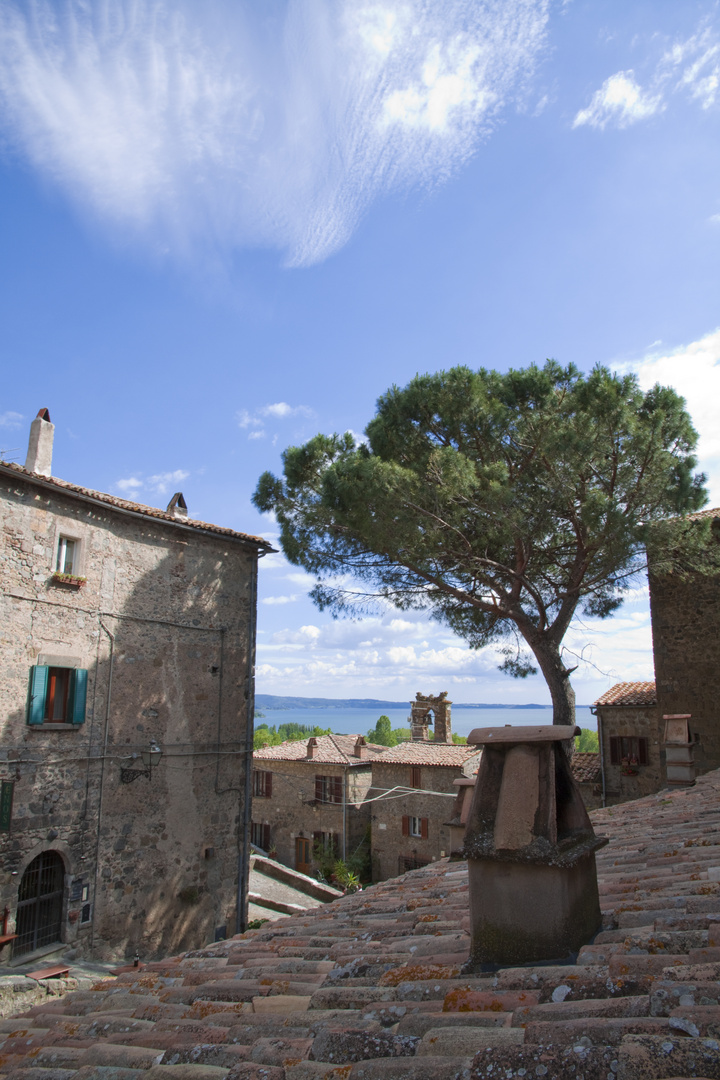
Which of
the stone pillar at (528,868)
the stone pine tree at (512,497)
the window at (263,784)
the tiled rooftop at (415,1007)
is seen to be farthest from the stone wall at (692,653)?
the window at (263,784)

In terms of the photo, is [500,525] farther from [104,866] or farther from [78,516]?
[104,866]

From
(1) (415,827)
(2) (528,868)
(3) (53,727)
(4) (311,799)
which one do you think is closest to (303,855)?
(4) (311,799)

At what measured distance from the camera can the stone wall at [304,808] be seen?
30031mm

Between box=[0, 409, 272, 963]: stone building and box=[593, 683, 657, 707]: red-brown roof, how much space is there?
523 inches

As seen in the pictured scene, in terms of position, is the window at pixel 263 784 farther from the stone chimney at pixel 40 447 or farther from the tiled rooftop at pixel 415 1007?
the tiled rooftop at pixel 415 1007

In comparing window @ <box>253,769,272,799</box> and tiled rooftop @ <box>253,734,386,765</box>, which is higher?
tiled rooftop @ <box>253,734,386,765</box>

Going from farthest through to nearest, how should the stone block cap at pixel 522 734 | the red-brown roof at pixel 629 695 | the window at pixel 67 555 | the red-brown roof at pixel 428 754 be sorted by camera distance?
the red-brown roof at pixel 428 754 < the red-brown roof at pixel 629 695 < the window at pixel 67 555 < the stone block cap at pixel 522 734

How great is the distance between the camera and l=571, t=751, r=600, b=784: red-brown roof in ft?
75.2

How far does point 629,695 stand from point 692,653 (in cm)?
819

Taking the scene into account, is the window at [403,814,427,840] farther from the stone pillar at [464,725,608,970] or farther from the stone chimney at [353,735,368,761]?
the stone pillar at [464,725,608,970]

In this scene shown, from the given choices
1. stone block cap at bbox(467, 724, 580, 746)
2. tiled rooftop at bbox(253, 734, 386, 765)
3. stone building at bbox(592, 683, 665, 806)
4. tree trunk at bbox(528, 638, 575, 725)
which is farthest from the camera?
tiled rooftop at bbox(253, 734, 386, 765)

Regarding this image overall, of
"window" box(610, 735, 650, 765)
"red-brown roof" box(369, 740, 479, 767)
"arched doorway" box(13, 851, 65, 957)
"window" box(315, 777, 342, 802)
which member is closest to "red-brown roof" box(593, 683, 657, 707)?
"window" box(610, 735, 650, 765)

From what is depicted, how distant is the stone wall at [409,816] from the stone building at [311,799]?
4.47 ft

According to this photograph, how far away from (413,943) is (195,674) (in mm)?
11732
